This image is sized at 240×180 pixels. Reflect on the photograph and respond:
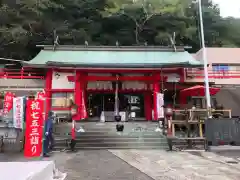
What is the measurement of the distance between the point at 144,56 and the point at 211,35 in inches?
647

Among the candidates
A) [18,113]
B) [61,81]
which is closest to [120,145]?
[18,113]

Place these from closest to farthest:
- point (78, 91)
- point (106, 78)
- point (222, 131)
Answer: point (222, 131)
point (78, 91)
point (106, 78)

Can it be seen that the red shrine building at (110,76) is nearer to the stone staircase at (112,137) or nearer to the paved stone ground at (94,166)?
the stone staircase at (112,137)

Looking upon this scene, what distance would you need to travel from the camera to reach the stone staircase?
11.2 metres

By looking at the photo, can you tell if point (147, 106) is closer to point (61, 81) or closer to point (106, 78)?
point (106, 78)

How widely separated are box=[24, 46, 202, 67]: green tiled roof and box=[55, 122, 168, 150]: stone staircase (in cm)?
432

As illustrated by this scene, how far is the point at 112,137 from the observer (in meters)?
11.9

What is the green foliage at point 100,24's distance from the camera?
22172 millimetres

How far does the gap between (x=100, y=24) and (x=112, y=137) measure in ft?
60.2

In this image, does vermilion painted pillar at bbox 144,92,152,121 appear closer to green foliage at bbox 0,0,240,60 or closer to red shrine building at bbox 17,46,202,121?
red shrine building at bbox 17,46,202,121

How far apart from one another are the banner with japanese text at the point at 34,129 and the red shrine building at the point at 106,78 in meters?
5.70

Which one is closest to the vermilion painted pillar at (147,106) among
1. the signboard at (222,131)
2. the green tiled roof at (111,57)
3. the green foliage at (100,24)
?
the green tiled roof at (111,57)

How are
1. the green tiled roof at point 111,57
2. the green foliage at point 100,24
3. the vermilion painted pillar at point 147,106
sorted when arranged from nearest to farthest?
the green tiled roof at point 111,57 → the vermilion painted pillar at point 147,106 → the green foliage at point 100,24

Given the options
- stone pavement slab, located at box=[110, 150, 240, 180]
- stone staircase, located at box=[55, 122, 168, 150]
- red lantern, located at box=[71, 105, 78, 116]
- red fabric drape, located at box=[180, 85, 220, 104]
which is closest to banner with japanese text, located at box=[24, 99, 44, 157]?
stone staircase, located at box=[55, 122, 168, 150]
